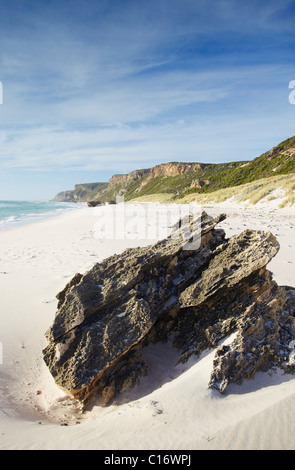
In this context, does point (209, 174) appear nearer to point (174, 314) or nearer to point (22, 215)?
point (22, 215)

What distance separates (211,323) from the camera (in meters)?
3.82

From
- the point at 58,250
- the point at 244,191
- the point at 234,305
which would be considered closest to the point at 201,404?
the point at 234,305

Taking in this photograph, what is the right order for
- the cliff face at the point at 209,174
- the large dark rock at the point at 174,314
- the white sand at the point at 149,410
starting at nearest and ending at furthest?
the white sand at the point at 149,410
the large dark rock at the point at 174,314
the cliff face at the point at 209,174

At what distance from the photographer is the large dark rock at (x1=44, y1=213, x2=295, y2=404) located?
11.3 feet

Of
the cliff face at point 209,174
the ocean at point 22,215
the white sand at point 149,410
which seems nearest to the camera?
the white sand at point 149,410

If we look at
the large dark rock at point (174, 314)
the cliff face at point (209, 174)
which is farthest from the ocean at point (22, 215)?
the cliff face at point (209, 174)

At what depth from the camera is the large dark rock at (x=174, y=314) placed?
3436mm

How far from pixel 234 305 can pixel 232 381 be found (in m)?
1.01

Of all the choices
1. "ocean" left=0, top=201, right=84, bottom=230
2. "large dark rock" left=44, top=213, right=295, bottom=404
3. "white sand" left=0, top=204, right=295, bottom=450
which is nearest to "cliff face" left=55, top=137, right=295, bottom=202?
"ocean" left=0, top=201, right=84, bottom=230

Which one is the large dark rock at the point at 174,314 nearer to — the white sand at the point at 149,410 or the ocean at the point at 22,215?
the white sand at the point at 149,410

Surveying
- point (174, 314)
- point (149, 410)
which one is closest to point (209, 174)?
point (174, 314)

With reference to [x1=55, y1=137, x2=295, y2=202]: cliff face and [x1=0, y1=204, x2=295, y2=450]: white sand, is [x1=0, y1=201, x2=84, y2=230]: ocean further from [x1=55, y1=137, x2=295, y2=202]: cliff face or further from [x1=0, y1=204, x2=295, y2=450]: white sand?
[x1=55, y1=137, x2=295, y2=202]: cliff face

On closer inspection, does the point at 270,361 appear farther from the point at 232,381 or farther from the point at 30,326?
the point at 30,326

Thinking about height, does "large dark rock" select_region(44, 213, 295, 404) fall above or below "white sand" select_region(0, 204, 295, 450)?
above
